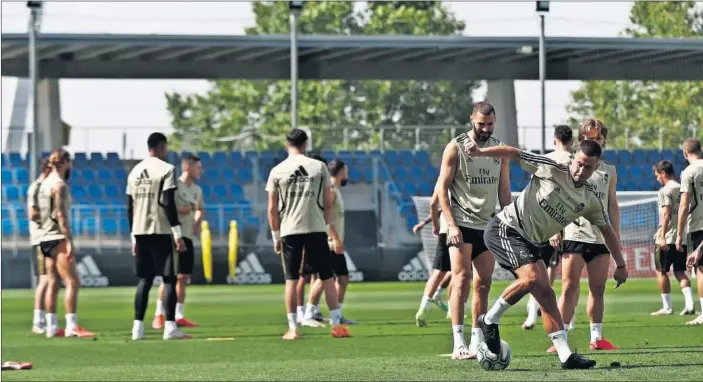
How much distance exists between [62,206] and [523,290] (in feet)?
21.8

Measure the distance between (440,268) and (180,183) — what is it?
3.78 m

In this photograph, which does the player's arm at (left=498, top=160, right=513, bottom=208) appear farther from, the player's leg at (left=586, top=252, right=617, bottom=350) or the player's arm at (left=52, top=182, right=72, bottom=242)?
the player's arm at (left=52, top=182, right=72, bottom=242)

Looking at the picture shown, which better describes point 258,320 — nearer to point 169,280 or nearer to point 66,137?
point 169,280

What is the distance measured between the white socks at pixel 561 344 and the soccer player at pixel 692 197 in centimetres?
514

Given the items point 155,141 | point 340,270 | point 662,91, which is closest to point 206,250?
point 340,270

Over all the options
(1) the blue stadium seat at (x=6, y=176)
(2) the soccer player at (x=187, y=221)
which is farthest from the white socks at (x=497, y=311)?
(1) the blue stadium seat at (x=6, y=176)

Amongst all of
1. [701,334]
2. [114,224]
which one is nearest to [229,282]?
[114,224]

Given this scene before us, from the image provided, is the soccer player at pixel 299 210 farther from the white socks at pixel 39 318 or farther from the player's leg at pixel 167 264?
the white socks at pixel 39 318

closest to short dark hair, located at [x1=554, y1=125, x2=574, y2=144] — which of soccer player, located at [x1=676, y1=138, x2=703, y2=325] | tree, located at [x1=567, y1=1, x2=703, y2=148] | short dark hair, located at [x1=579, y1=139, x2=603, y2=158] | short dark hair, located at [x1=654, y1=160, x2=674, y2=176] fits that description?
short dark hair, located at [x1=579, y1=139, x2=603, y2=158]

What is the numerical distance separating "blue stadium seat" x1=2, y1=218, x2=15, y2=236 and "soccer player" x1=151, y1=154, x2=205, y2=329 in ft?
56.3

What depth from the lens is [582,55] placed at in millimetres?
38000

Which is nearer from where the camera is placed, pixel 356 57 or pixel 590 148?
pixel 590 148

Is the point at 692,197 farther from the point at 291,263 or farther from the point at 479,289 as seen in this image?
the point at 479,289

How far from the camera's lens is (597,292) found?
39.0 feet
